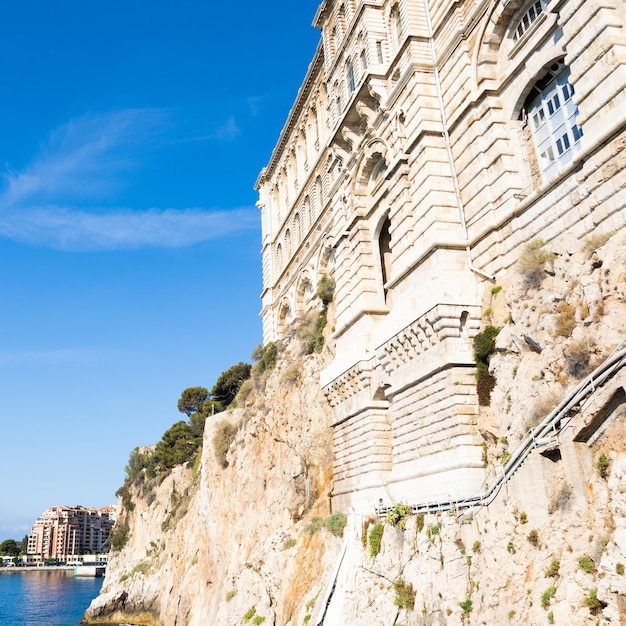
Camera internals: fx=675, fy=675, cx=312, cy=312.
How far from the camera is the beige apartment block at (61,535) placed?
593ft

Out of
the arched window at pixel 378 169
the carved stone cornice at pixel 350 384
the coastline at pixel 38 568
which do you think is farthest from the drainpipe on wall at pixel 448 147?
the coastline at pixel 38 568

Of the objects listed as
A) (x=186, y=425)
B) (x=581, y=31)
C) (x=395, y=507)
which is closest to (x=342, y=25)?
(x=581, y=31)

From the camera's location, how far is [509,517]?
1255cm

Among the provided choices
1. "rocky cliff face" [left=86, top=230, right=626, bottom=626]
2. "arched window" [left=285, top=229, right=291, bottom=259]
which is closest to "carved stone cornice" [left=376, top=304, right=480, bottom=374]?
"rocky cliff face" [left=86, top=230, right=626, bottom=626]

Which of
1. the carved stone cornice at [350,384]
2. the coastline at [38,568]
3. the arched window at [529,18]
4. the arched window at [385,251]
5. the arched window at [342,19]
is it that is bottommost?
the coastline at [38,568]

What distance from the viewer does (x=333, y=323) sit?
92.5 feet

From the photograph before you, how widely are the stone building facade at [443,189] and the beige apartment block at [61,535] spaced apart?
565ft

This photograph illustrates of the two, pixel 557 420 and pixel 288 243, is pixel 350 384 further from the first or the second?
pixel 288 243

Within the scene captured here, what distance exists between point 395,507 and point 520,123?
10524mm

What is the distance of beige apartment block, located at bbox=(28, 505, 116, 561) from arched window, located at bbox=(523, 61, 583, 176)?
180036mm

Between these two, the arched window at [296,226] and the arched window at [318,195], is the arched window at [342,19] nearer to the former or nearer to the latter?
the arched window at [318,195]

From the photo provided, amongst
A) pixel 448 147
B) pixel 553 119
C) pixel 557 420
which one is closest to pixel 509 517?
pixel 557 420

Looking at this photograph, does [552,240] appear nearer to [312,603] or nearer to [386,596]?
[386,596]

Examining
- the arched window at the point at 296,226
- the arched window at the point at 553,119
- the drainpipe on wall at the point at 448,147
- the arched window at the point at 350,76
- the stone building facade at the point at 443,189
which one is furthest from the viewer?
the arched window at the point at 296,226
